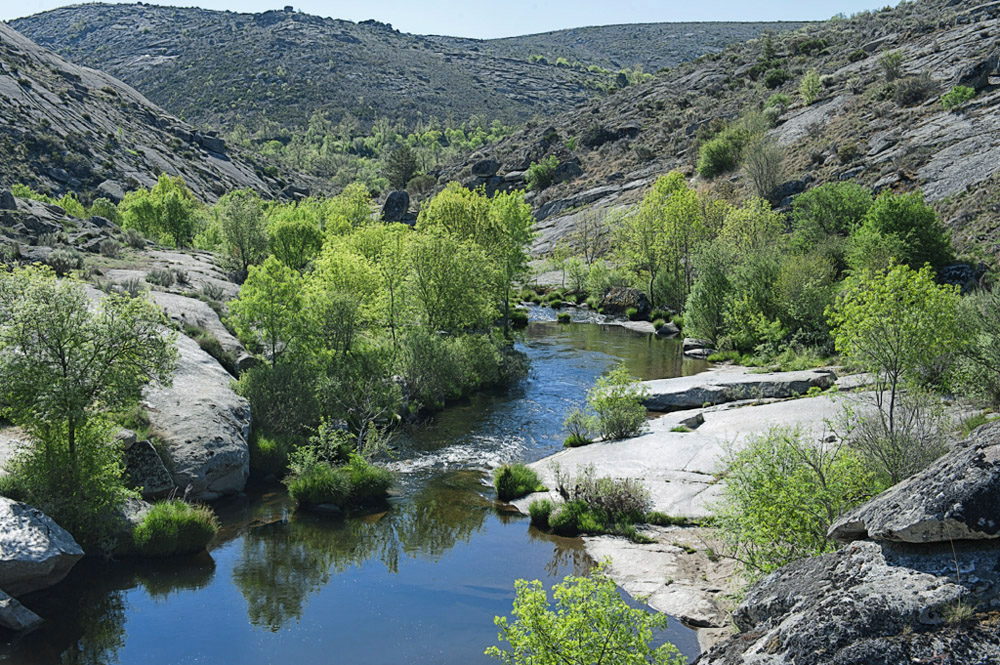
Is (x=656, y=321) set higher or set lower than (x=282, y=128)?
lower

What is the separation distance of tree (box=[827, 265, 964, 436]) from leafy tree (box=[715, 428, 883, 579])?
6.06ft

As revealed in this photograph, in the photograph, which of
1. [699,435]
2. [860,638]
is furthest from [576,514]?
[860,638]

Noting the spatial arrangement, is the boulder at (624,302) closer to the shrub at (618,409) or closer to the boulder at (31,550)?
the shrub at (618,409)

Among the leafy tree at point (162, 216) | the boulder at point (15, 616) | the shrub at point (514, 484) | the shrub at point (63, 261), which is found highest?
the leafy tree at point (162, 216)

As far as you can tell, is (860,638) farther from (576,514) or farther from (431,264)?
(431,264)

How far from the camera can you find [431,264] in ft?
128

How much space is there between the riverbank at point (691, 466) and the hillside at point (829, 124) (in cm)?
2340

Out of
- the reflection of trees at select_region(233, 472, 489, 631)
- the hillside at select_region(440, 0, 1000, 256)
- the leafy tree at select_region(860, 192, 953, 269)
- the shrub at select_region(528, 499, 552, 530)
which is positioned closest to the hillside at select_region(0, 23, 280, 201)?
the hillside at select_region(440, 0, 1000, 256)

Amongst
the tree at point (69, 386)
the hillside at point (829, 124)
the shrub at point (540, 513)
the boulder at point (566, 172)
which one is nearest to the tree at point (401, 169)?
the hillside at point (829, 124)

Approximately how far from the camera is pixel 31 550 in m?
16.0

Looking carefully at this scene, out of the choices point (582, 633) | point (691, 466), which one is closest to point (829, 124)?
point (691, 466)

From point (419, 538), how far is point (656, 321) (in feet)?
137

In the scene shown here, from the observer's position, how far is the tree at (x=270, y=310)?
1127 inches

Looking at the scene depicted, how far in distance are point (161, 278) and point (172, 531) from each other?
88.5 ft
